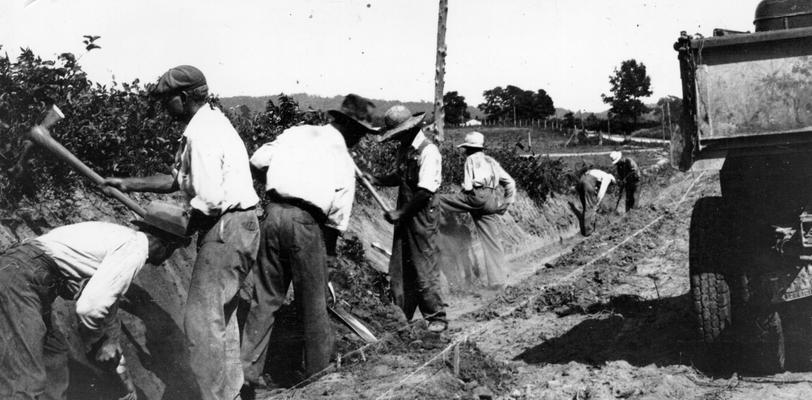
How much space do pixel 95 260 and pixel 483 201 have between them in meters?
6.10

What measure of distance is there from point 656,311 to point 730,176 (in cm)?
231

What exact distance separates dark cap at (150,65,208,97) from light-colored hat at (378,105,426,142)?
8.59 feet

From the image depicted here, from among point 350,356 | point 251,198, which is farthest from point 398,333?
point 251,198

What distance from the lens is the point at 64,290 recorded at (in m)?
4.29

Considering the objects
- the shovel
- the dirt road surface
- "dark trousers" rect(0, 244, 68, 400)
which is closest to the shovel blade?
the shovel

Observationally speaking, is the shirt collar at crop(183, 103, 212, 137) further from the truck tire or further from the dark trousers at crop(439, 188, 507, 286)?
the dark trousers at crop(439, 188, 507, 286)

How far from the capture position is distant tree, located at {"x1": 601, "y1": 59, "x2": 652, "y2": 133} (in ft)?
196

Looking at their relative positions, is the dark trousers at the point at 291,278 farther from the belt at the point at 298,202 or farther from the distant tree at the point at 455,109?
the distant tree at the point at 455,109

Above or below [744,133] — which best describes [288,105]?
above

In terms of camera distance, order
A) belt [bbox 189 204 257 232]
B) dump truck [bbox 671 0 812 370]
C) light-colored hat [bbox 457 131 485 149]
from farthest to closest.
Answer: light-colored hat [bbox 457 131 485 149] < dump truck [bbox 671 0 812 370] < belt [bbox 189 204 257 232]

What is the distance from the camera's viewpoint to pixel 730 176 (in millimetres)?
5398

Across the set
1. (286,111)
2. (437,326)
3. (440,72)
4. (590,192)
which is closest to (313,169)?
(437,326)

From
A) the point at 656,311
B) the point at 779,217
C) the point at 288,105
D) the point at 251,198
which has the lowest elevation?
the point at 656,311

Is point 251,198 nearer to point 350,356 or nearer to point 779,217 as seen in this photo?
point 350,356
